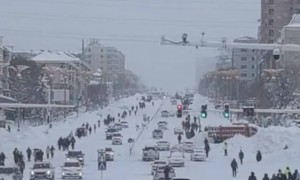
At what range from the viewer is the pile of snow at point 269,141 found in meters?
56.0

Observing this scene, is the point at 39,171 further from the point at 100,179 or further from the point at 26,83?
the point at 26,83

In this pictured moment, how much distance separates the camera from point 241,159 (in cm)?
4884

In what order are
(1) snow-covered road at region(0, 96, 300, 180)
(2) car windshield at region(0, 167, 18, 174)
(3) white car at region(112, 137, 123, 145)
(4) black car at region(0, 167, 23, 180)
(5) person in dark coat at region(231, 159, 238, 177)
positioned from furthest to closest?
1. (3) white car at region(112, 137, 123, 145)
2. (1) snow-covered road at region(0, 96, 300, 180)
3. (5) person in dark coat at region(231, 159, 238, 177)
4. (2) car windshield at region(0, 167, 18, 174)
5. (4) black car at region(0, 167, 23, 180)

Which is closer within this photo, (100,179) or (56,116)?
(100,179)

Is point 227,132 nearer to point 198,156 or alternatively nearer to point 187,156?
point 187,156

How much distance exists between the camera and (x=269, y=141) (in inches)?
2290

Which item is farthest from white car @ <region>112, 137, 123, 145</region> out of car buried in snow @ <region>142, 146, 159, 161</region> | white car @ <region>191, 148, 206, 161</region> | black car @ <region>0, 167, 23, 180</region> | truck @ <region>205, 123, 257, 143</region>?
black car @ <region>0, 167, 23, 180</region>

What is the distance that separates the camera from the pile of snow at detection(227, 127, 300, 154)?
56.0m

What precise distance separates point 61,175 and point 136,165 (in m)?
9.14

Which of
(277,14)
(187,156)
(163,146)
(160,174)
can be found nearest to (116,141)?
(163,146)

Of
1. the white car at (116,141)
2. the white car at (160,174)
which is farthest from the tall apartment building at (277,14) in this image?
the white car at (160,174)

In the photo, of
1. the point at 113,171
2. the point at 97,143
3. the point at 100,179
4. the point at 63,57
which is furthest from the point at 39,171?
the point at 63,57

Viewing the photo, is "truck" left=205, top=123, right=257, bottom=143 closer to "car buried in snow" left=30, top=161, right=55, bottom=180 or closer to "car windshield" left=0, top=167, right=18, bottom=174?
"car buried in snow" left=30, top=161, right=55, bottom=180

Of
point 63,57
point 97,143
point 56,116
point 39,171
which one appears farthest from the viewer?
point 63,57
